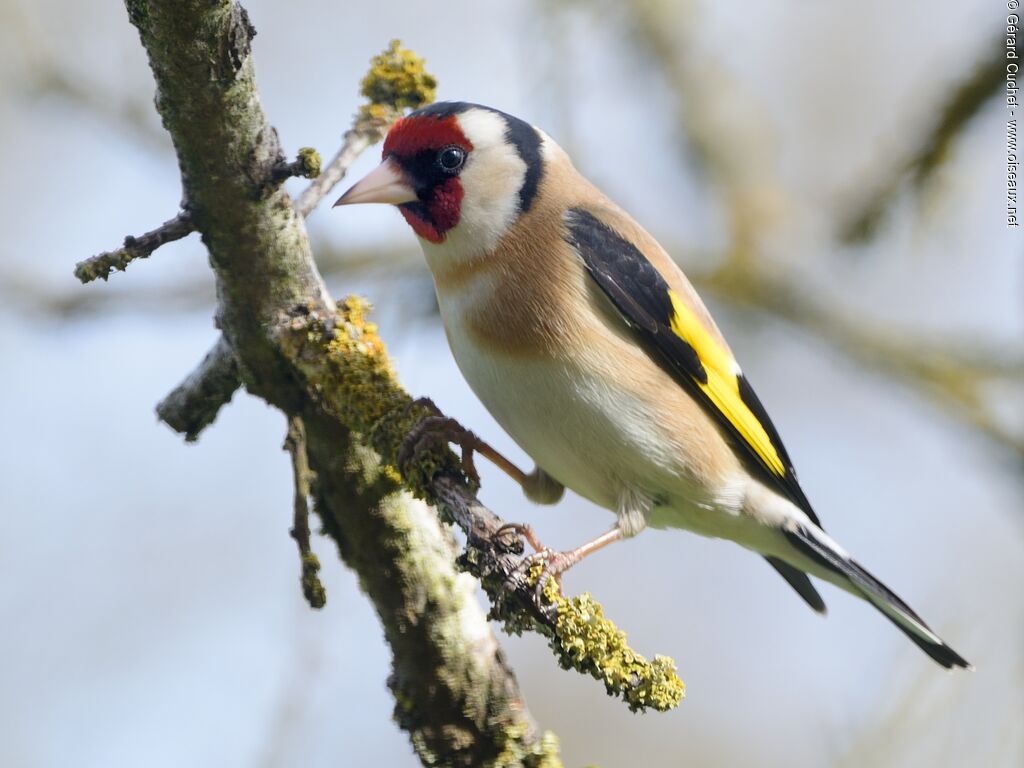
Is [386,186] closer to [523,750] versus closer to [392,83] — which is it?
[392,83]

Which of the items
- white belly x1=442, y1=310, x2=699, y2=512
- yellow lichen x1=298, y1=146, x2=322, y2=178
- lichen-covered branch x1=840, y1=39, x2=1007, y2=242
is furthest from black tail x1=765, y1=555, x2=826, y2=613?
yellow lichen x1=298, y1=146, x2=322, y2=178

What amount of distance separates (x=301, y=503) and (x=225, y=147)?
105cm

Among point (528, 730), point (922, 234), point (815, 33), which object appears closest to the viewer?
point (528, 730)

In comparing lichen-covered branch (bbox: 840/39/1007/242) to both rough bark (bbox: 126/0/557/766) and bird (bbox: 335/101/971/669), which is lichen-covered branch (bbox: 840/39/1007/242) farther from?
rough bark (bbox: 126/0/557/766)

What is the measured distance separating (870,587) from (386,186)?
2.20m

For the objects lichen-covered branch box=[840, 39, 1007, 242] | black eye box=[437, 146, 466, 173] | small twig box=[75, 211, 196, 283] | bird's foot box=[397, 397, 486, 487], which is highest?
lichen-covered branch box=[840, 39, 1007, 242]

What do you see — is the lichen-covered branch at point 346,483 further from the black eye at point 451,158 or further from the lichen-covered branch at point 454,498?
the black eye at point 451,158

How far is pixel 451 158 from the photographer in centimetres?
371

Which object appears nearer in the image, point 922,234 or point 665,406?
point 665,406

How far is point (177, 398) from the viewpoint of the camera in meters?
3.32

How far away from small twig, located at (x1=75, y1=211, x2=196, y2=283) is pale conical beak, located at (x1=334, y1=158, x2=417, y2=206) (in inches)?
34.2

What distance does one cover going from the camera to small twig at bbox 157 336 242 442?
10.7 feet

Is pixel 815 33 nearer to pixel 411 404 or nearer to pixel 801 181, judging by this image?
pixel 801 181

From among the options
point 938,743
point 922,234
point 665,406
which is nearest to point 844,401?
point 922,234
